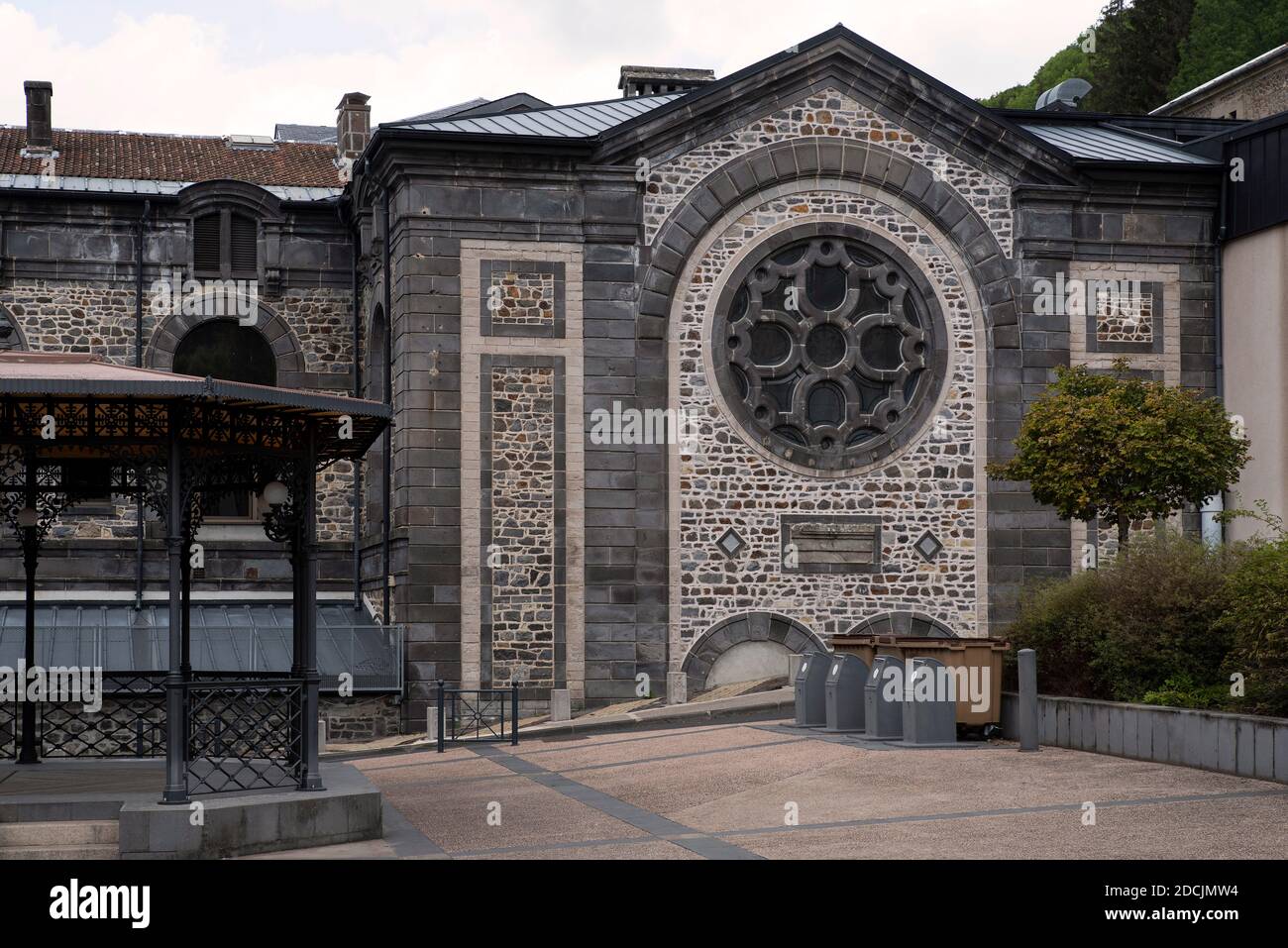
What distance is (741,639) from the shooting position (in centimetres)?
2659

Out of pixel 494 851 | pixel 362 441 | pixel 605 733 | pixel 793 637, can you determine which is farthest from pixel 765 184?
pixel 494 851

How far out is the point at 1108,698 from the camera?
1833 centimetres

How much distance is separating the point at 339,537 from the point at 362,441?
48.0ft

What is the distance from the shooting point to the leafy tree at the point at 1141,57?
56.3m

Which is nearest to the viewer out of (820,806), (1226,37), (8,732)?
(820,806)

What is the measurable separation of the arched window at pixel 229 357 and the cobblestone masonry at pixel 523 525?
19.0 ft

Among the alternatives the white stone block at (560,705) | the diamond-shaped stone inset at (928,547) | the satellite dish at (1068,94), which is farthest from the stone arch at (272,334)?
the satellite dish at (1068,94)

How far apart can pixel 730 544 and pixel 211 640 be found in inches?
325

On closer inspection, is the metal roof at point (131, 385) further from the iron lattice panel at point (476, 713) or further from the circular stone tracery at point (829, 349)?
the circular stone tracery at point (829, 349)

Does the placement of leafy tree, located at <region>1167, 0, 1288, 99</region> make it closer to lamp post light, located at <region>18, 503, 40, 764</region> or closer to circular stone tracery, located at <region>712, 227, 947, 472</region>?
circular stone tracery, located at <region>712, 227, 947, 472</region>

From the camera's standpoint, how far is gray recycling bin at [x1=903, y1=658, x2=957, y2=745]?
59.1ft

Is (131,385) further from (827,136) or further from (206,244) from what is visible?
(206,244)

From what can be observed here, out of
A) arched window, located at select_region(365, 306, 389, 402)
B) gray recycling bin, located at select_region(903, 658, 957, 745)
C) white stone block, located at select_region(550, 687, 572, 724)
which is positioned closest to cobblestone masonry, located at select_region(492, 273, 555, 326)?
arched window, located at select_region(365, 306, 389, 402)

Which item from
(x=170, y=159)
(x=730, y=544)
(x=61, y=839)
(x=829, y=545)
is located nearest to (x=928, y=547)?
(x=829, y=545)
